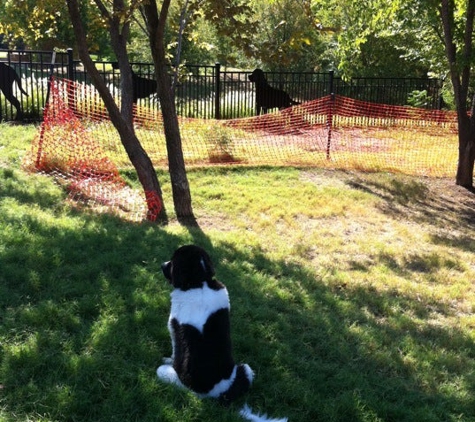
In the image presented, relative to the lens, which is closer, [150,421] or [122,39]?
[150,421]

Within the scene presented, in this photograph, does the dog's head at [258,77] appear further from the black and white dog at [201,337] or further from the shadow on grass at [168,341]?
the black and white dog at [201,337]

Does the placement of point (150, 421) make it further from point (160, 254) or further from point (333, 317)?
point (160, 254)

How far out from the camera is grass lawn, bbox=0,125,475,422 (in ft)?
10.5

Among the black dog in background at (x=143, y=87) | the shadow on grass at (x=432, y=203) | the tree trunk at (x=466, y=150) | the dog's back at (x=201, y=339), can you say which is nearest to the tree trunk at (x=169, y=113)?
the shadow on grass at (x=432, y=203)

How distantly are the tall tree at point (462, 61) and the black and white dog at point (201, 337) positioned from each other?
7.66 metres

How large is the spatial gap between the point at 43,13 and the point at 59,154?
2.09m

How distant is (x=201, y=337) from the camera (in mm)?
3102

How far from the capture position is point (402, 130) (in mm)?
14797

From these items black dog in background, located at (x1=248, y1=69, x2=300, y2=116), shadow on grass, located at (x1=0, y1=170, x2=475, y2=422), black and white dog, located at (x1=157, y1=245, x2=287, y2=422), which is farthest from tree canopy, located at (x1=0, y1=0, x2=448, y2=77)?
black and white dog, located at (x1=157, y1=245, x2=287, y2=422)

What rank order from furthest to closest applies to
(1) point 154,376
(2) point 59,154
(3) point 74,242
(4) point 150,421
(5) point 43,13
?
(2) point 59,154, (5) point 43,13, (3) point 74,242, (1) point 154,376, (4) point 150,421

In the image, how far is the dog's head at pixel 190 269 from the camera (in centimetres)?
326

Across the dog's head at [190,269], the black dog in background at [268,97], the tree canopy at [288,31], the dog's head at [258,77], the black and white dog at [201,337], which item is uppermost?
the tree canopy at [288,31]

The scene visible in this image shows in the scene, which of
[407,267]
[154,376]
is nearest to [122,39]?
[407,267]

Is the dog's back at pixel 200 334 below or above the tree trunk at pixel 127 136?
below
